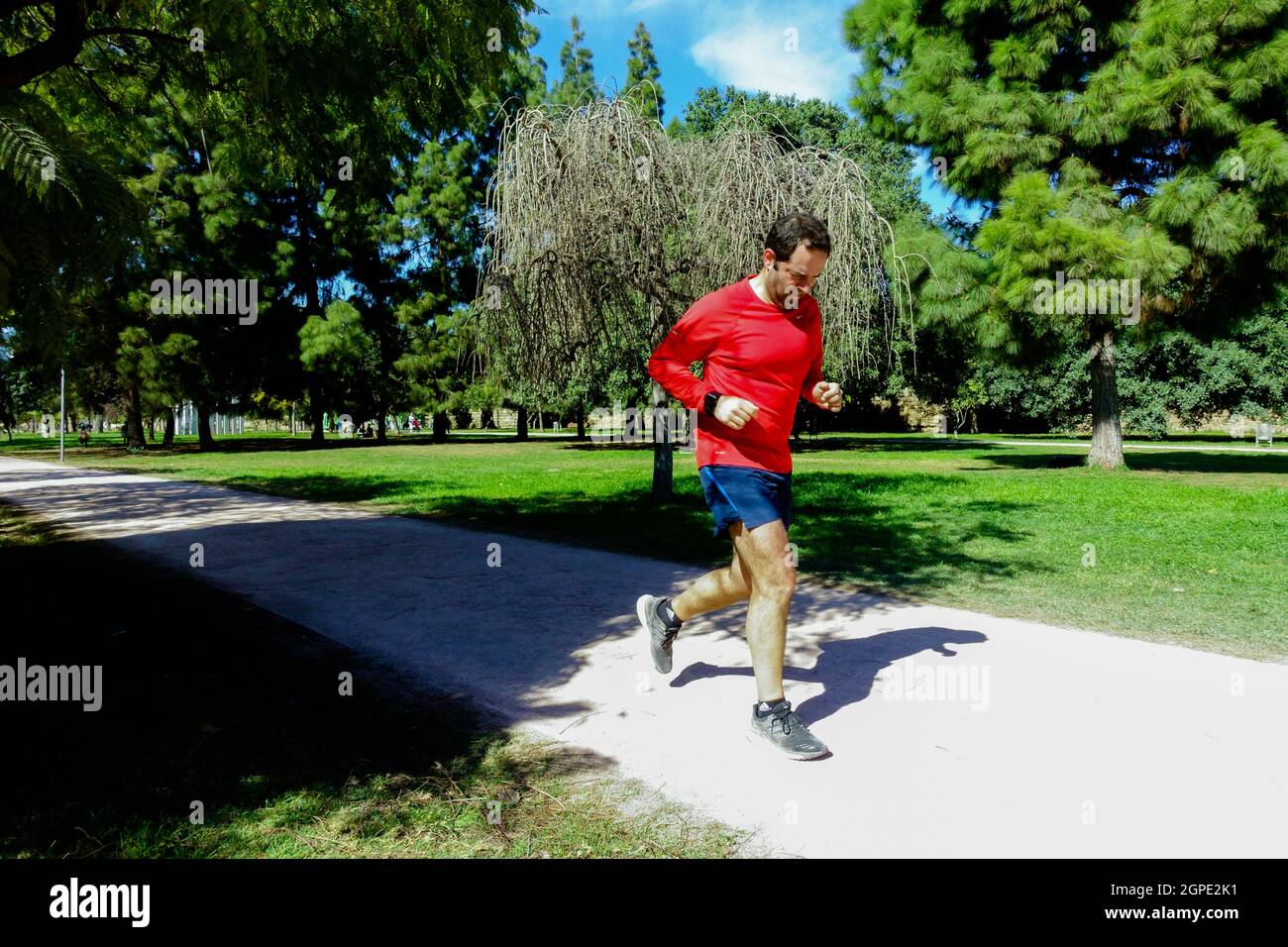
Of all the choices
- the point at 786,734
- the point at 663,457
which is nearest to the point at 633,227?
the point at 663,457

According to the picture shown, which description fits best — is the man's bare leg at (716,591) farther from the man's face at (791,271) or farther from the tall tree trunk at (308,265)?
the tall tree trunk at (308,265)

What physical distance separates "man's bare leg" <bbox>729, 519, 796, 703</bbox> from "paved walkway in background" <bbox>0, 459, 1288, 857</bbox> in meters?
0.33

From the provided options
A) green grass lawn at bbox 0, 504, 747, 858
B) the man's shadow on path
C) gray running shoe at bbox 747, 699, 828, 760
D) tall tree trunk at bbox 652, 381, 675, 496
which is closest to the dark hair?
gray running shoe at bbox 747, 699, 828, 760

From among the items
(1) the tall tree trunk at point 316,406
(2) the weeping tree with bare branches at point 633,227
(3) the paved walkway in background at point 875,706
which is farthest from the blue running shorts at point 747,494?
(1) the tall tree trunk at point 316,406

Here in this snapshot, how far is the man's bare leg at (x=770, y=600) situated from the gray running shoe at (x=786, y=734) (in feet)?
0.34

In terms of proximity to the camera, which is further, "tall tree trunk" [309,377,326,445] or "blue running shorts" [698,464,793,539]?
"tall tree trunk" [309,377,326,445]

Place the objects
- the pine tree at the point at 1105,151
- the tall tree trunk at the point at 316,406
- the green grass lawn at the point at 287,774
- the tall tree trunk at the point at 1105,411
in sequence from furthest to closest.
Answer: the tall tree trunk at the point at 316,406 < the tall tree trunk at the point at 1105,411 < the pine tree at the point at 1105,151 < the green grass lawn at the point at 287,774

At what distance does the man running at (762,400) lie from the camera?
319cm

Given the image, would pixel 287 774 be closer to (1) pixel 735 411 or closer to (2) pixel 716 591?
(2) pixel 716 591

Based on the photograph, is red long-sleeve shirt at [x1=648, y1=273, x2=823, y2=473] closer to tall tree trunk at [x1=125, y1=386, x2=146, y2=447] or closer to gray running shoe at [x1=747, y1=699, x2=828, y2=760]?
gray running shoe at [x1=747, y1=699, x2=828, y2=760]

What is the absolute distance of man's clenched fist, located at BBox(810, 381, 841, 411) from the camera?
3.38 m

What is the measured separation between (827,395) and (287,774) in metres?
2.56

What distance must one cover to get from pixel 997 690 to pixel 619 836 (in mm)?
2155
